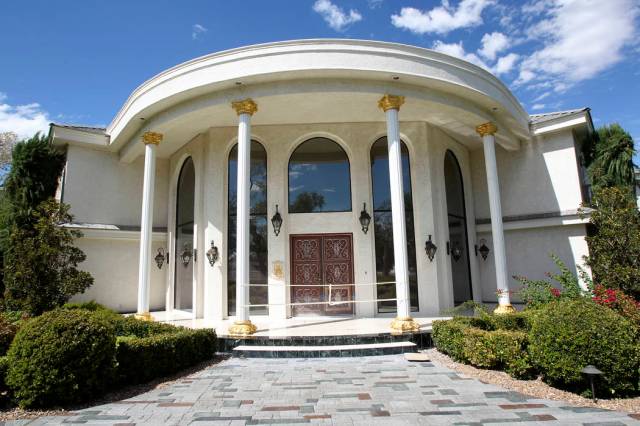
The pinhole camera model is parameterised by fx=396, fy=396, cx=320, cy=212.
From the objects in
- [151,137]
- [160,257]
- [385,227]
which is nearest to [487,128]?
[385,227]

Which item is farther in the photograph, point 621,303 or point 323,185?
point 323,185

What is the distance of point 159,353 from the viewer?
Answer: 6.98 m

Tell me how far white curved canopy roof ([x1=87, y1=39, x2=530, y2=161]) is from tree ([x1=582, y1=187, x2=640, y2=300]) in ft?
11.9

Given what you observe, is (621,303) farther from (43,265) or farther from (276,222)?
(43,265)

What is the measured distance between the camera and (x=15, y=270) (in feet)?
39.4

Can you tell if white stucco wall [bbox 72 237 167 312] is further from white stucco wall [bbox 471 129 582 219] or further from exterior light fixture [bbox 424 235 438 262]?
white stucco wall [bbox 471 129 582 219]

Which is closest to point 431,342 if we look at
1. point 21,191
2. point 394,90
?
point 394,90

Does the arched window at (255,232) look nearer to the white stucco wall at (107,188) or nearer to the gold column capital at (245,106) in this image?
the gold column capital at (245,106)

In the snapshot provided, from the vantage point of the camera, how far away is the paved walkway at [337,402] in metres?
4.82

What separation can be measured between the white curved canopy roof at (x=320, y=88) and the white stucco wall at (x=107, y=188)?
3.08 meters

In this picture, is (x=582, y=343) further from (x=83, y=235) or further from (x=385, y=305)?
(x=83, y=235)

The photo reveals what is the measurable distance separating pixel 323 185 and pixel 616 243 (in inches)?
331

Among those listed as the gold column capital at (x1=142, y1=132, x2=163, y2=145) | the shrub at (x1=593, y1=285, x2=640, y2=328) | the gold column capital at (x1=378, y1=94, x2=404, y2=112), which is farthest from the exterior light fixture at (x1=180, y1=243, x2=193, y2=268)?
the shrub at (x1=593, y1=285, x2=640, y2=328)

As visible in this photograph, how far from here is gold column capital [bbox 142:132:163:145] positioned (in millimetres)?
12156
